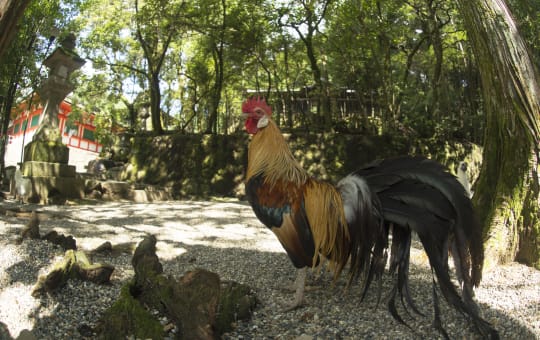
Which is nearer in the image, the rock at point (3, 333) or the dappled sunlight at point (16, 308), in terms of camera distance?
the rock at point (3, 333)

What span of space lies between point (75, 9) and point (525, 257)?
13794 millimetres

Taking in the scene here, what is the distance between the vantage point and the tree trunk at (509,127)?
118 inches

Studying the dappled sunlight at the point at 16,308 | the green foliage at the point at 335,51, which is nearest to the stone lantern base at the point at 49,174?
the green foliage at the point at 335,51

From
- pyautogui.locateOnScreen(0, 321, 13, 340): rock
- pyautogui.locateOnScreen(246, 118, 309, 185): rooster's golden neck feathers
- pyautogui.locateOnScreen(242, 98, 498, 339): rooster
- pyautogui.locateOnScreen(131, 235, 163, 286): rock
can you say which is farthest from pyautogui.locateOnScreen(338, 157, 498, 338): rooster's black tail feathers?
pyautogui.locateOnScreen(0, 321, 13, 340): rock

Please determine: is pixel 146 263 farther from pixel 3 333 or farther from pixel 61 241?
pixel 61 241

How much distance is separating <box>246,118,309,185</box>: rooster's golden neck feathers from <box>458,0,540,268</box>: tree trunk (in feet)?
5.64

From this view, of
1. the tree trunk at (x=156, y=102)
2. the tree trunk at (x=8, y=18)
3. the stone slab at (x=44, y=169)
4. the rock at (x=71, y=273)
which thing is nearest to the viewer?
the tree trunk at (x=8, y=18)

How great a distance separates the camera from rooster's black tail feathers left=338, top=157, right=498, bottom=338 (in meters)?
2.08

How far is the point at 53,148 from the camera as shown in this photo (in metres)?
9.06

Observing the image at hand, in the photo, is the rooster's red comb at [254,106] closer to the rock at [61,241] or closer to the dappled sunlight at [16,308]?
the dappled sunlight at [16,308]

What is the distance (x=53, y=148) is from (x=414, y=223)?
9154 millimetres

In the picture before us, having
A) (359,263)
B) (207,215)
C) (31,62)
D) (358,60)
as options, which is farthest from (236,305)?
(358,60)

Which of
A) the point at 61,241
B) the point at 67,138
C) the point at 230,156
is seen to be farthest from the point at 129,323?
the point at 67,138

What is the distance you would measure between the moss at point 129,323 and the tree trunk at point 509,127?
2692 mm
